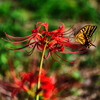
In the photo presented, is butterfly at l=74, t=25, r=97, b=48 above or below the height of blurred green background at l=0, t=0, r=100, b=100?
below

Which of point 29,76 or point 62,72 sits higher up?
point 62,72

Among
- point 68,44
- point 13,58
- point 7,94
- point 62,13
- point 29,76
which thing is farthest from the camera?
point 62,13

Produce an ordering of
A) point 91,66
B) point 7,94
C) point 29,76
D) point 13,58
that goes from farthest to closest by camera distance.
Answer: point 91,66, point 13,58, point 7,94, point 29,76

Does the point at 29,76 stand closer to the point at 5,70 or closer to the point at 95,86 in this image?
the point at 5,70

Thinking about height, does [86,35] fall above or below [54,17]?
below

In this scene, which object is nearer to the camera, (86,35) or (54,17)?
(86,35)

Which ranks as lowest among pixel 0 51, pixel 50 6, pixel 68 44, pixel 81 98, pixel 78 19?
pixel 81 98

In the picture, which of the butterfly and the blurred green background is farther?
the blurred green background

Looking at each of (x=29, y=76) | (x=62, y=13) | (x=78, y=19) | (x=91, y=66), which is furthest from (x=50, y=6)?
(x=29, y=76)

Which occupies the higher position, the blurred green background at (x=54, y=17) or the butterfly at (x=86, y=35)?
the blurred green background at (x=54, y=17)

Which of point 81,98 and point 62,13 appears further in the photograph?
point 62,13

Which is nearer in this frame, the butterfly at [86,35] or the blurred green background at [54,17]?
the butterfly at [86,35]
